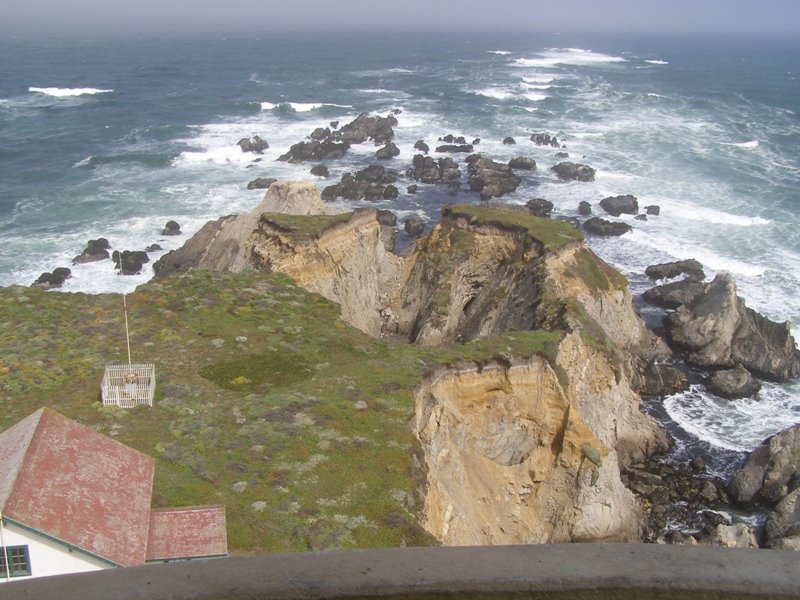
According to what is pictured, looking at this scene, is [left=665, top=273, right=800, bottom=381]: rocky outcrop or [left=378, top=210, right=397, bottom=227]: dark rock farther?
[left=378, top=210, right=397, bottom=227]: dark rock

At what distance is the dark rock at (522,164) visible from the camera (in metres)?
77.6

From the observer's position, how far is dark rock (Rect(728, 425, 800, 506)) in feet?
98.4

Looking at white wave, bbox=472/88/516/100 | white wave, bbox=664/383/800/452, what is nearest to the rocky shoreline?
white wave, bbox=664/383/800/452

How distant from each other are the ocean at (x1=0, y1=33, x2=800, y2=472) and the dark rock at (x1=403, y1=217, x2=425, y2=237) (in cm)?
258

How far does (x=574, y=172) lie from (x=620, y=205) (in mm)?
11247

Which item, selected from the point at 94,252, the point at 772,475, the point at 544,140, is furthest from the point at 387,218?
the point at 772,475

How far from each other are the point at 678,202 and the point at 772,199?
950cm

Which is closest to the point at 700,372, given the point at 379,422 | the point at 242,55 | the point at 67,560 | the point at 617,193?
the point at 379,422

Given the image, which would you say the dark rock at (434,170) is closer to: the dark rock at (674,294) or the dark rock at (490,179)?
the dark rock at (490,179)

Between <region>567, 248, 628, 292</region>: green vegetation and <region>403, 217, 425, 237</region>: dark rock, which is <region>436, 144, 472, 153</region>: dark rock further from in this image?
<region>567, 248, 628, 292</region>: green vegetation

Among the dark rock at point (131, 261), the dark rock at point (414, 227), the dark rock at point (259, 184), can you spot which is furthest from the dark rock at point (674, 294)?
the dark rock at point (259, 184)

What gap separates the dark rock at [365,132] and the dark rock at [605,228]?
112 ft

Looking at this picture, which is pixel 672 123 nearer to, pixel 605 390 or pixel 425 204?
pixel 425 204

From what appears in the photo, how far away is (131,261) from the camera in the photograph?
5084 cm
